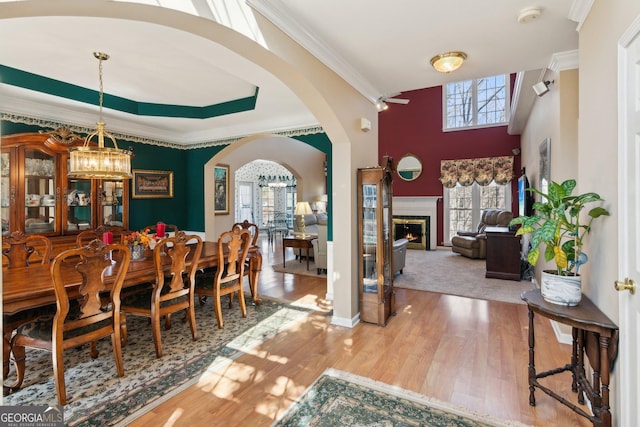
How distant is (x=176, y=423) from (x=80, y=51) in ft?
10.5

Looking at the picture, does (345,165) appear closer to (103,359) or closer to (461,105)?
(103,359)

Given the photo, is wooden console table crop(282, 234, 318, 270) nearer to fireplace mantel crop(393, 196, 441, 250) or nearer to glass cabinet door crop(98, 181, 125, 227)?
glass cabinet door crop(98, 181, 125, 227)

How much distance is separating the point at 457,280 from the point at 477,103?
5.24 metres

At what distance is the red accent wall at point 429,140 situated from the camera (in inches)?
324

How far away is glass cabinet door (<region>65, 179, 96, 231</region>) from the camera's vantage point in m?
4.48

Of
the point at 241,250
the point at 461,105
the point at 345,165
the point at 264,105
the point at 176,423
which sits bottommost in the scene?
the point at 176,423

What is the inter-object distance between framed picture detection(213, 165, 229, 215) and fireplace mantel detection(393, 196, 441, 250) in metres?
4.68

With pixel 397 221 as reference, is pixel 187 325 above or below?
below

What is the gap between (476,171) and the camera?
8297mm

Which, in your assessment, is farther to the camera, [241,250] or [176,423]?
[241,250]

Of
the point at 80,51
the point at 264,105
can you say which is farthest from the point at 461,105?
the point at 80,51

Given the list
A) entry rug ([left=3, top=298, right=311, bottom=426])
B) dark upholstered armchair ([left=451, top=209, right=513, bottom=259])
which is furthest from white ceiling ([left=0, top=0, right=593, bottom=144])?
dark upholstered armchair ([left=451, top=209, right=513, bottom=259])

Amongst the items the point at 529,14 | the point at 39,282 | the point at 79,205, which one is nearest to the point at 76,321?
the point at 39,282

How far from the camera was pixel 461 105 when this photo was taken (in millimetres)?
8750
